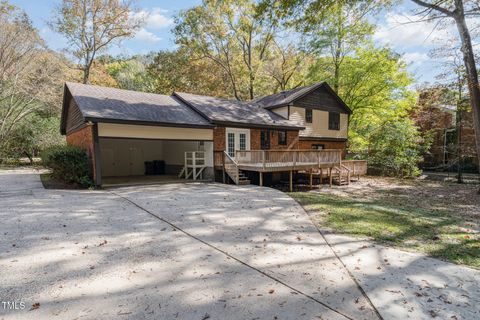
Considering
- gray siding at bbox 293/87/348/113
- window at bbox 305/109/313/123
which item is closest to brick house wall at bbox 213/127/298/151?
window at bbox 305/109/313/123

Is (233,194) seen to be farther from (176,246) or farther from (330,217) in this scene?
(176,246)

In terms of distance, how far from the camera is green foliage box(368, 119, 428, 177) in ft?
63.7

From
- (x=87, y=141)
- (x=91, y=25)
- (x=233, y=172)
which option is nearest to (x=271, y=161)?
(x=233, y=172)

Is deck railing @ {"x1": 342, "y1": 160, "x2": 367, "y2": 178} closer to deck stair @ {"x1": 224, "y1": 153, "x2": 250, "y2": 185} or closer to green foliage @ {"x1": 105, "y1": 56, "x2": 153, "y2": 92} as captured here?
deck stair @ {"x1": 224, "y1": 153, "x2": 250, "y2": 185}

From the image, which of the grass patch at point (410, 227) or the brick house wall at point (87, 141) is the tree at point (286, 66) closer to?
the brick house wall at point (87, 141)

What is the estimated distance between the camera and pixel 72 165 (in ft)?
33.9

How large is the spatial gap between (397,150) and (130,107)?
61.4 feet

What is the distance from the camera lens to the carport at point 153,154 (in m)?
13.1

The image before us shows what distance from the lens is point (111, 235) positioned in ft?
16.2

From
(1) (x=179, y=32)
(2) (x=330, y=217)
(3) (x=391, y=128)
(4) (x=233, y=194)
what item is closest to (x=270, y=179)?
(4) (x=233, y=194)

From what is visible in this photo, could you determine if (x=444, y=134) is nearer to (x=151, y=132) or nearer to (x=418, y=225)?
(x=418, y=225)

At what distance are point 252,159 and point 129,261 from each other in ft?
31.6

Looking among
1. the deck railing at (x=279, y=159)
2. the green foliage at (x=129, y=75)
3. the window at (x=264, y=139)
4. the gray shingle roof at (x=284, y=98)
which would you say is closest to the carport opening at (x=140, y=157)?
the deck railing at (x=279, y=159)

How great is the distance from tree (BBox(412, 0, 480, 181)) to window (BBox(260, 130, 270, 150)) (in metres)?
9.33
